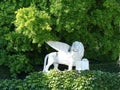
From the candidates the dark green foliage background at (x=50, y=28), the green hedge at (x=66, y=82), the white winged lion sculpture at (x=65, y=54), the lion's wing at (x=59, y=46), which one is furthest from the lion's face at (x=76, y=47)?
the green hedge at (x=66, y=82)

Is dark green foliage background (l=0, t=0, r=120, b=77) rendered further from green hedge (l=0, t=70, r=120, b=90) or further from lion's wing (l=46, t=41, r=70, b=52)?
green hedge (l=0, t=70, r=120, b=90)

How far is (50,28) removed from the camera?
24.1 ft

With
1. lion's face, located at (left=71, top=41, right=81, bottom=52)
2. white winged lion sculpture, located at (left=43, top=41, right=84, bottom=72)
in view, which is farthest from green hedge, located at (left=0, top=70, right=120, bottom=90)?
lion's face, located at (left=71, top=41, right=81, bottom=52)

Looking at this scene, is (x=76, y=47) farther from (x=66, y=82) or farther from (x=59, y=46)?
(x=66, y=82)

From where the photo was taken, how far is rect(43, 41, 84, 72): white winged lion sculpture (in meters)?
7.52

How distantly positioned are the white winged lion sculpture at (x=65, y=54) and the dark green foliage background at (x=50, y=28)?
160mm

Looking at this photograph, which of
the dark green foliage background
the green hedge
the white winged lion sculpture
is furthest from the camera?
the white winged lion sculpture

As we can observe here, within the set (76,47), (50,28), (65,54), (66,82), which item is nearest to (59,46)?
(65,54)

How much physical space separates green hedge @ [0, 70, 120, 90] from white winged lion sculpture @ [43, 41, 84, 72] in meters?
0.36

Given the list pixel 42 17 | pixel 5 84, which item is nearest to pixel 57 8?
pixel 42 17

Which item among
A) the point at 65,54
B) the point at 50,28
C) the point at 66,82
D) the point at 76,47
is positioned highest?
the point at 50,28

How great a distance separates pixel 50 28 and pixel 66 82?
85cm

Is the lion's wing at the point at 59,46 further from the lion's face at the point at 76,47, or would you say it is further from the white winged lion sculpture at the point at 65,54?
the lion's face at the point at 76,47

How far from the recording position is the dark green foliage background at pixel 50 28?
736 cm
